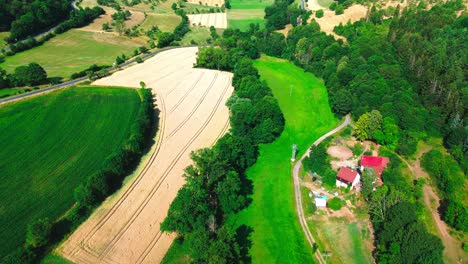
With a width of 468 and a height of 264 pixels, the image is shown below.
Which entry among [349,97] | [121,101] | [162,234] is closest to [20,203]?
[162,234]

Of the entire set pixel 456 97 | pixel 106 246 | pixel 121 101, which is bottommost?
pixel 106 246

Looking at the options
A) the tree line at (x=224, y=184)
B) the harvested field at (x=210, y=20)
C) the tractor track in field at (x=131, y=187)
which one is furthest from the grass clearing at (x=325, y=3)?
the tractor track in field at (x=131, y=187)

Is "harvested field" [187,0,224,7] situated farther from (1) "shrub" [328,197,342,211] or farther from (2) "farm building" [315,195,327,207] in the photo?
(1) "shrub" [328,197,342,211]

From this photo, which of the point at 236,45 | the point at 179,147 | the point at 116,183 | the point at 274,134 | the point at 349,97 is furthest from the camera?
the point at 236,45

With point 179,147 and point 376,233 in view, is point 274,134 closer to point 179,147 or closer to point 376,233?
point 179,147

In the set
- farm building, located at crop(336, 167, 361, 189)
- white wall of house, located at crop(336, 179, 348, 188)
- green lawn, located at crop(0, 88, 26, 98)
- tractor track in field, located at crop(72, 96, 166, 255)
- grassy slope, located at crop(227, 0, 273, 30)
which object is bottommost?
tractor track in field, located at crop(72, 96, 166, 255)

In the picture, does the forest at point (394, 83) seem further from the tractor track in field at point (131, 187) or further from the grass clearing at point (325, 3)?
the grass clearing at point (325, 3)

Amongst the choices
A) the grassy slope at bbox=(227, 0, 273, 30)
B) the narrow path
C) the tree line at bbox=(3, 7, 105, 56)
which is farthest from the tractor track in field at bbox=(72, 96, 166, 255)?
the grassy slope at bbox=(227, 0, 273, 30)
